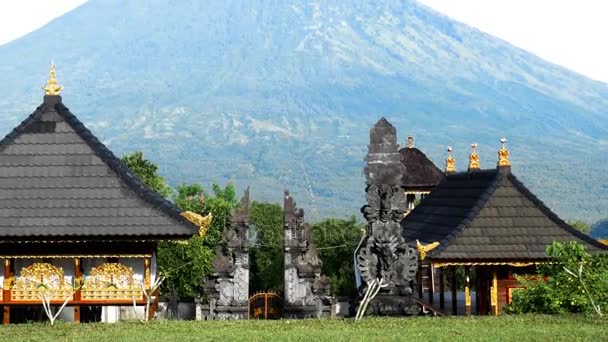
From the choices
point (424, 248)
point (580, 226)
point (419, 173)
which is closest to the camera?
point (424, 248)

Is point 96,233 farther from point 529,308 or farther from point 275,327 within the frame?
point 529,308

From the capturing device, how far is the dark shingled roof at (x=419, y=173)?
1623 inches

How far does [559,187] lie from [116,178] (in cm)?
15330

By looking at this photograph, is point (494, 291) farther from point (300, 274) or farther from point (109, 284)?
point (300, 274)

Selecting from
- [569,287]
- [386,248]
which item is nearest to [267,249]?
[386,248]

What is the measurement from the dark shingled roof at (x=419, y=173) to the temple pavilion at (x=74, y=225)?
2166 centimetres

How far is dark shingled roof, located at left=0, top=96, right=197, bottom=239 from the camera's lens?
1950cm

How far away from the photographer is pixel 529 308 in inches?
750

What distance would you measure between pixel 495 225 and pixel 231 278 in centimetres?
970

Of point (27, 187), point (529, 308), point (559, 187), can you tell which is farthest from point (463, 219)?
point (559, 187)

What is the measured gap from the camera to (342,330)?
15.6 m

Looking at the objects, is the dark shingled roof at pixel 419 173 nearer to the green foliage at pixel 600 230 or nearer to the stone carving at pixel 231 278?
the stone carving at pixel 231 278

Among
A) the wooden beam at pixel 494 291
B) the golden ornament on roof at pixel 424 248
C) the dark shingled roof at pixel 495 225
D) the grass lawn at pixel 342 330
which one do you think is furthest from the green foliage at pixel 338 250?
the grass lawn at pixel 342 330

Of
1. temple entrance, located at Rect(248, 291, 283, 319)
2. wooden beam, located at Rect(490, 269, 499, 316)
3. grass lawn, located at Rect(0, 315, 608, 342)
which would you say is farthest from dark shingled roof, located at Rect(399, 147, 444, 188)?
grass lawn, located at Rect(0, 315, 608, 342)
